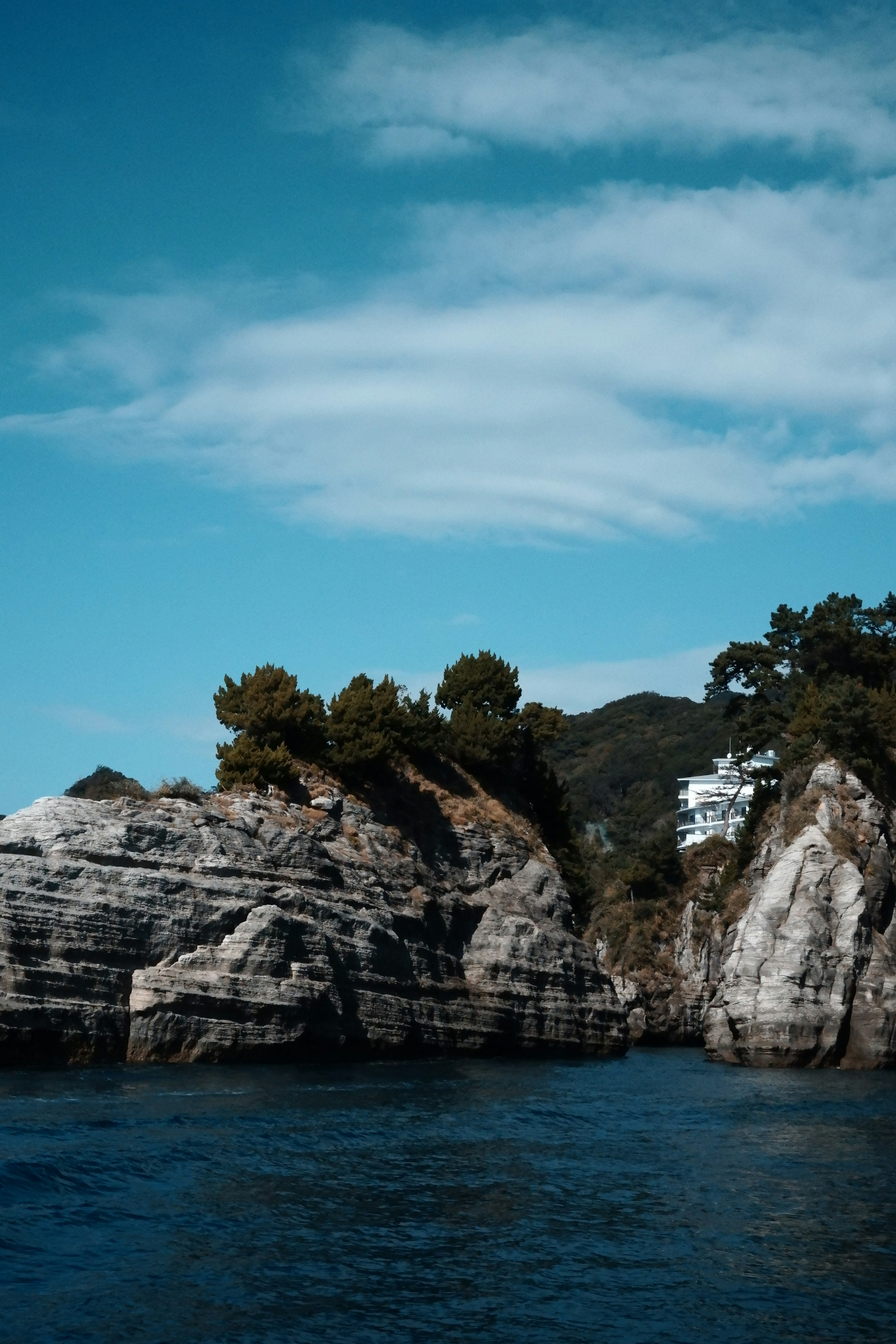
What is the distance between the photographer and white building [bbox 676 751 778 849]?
11156 cm

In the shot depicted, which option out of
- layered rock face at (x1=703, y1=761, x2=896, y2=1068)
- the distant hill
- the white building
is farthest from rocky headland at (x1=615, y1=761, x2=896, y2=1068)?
the distant hill

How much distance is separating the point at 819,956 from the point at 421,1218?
36.4 metres

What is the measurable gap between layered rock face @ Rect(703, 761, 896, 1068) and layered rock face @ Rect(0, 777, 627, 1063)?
571 centimetres

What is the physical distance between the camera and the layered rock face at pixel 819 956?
2032 inches

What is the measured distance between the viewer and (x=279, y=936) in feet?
128

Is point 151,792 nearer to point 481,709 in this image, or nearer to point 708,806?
point 481,709

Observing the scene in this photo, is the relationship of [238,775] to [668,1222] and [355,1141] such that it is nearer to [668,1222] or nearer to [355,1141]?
[355,1141]

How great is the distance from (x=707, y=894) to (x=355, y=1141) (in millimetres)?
63350

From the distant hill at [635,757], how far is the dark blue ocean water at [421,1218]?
3489 inches

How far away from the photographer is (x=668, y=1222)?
65.1ft

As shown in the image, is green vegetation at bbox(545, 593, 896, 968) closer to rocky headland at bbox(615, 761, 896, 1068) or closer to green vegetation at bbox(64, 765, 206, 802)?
rocky headland at bbox(615, 761, 896, 1068)

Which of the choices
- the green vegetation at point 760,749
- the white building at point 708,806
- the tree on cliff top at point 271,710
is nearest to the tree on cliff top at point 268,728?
the tree on cliff top at point 271,710

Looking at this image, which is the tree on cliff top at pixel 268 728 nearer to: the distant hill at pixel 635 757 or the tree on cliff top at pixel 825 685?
the tree on cliff top at pixel 825 685

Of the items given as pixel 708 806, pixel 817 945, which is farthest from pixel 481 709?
pixel 708 806
